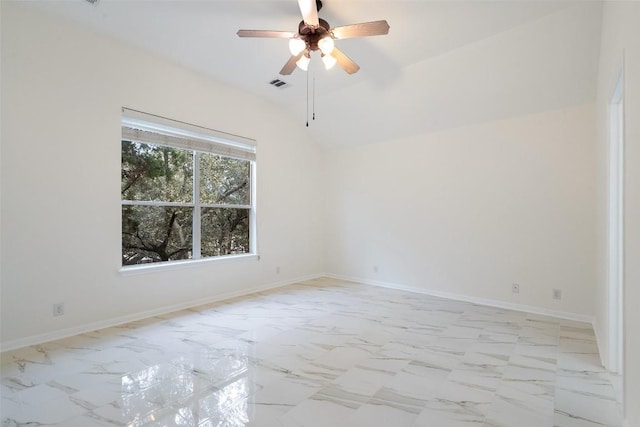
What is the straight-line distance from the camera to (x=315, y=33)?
8.64 ft

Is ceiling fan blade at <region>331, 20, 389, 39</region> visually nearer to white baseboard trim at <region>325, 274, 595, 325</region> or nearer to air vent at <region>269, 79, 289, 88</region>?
air vent at <region>269, 79, 289, 88</region>

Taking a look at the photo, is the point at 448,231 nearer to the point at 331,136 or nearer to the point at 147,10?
the point at 331,136

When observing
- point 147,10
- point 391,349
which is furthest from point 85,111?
point 391,349

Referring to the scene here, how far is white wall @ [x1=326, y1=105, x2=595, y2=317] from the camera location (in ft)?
11.8

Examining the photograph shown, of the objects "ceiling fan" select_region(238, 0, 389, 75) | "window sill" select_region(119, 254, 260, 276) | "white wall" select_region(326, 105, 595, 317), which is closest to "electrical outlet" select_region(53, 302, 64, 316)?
"window sill" select_region(119, 254, 260, 276)

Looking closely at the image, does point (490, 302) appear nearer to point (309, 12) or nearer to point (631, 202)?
point (631, 202)

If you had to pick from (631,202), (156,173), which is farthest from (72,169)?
(631,202)

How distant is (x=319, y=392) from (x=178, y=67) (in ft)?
12.6

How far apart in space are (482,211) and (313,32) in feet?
10.3

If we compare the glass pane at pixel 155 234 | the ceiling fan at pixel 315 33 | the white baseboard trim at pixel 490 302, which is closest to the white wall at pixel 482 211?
the white baseboard trim at pixel 490 302

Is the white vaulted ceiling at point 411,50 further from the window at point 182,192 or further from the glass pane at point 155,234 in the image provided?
the glass pane at point 155,234

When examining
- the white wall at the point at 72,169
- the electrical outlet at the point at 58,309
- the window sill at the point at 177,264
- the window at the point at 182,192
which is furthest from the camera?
the window at the point at 182,192

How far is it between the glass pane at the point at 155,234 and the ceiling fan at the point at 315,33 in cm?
235

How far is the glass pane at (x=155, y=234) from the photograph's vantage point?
11.8ft
